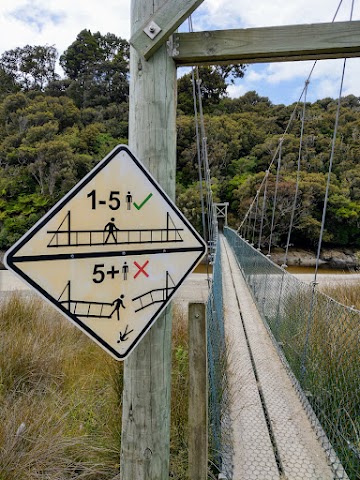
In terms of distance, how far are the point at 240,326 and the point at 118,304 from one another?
248 centimetres

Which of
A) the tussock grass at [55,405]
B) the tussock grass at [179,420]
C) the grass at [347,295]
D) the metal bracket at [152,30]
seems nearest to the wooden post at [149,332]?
the metal bracket at [152,30]

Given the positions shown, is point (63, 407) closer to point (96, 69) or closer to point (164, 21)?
point (164, 21)

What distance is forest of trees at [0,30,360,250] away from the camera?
58.2 feet

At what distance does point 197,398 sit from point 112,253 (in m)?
0.45

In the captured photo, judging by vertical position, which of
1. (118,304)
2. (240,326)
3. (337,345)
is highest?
(118,304)

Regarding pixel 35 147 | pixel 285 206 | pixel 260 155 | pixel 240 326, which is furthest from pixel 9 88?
pixel 240 326

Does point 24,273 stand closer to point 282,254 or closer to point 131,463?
point 131,463

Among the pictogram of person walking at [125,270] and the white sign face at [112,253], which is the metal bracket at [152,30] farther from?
the pictogram of person walking at [125,270]

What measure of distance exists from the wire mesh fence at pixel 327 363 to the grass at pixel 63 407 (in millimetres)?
636

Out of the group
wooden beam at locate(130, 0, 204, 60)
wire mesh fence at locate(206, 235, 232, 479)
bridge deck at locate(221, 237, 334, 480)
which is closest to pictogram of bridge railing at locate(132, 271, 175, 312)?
wooden beam at locate(130, 0, 204, 60)

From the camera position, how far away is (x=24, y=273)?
2.45 ft

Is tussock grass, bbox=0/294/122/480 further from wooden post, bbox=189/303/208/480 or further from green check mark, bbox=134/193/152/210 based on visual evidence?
green check mark, bbox=134/193/152/210

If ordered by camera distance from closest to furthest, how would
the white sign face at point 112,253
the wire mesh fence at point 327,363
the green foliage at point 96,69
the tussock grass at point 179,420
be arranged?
1. the white sign face at point 112,253
2. the tussock grass at point 179,420
3. the wire mesh fence at point 327,363
4. the green foliage at point 96,69

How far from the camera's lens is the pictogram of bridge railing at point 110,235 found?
790mm
